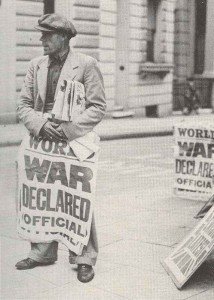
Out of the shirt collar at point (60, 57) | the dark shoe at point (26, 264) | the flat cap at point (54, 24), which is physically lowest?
the dark shoe at point (26, 264)

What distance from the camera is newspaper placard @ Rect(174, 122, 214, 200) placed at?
27.9ft

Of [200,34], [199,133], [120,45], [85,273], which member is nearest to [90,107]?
[85,273]

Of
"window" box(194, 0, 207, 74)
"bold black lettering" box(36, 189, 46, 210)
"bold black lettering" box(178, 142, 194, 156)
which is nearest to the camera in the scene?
"bold black lettering" box(36, 189, 46, 210)

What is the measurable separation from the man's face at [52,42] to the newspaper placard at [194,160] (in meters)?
3.70

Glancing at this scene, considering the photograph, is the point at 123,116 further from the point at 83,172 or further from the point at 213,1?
the point at 83,172

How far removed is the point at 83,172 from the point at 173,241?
1.58m

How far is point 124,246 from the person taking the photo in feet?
19.9

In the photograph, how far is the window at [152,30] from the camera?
25.2m

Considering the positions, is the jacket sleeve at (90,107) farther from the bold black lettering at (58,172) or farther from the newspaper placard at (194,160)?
the newspaper placard at (194,160)

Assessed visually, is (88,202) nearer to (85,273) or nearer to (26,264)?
(85,273)

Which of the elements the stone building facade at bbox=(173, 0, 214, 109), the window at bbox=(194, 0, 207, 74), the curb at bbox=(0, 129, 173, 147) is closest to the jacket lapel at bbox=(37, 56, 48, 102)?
the curb at bbox=(0, 129, 173, 147)

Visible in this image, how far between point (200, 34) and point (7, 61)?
14.2 m

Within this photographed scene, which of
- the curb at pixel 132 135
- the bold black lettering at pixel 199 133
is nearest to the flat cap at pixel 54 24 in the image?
the bold black lettering at pixel 199 133

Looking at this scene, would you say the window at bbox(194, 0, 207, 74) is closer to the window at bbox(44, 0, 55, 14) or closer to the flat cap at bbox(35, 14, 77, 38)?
the window at bbox(44, 0, 55, 14)
